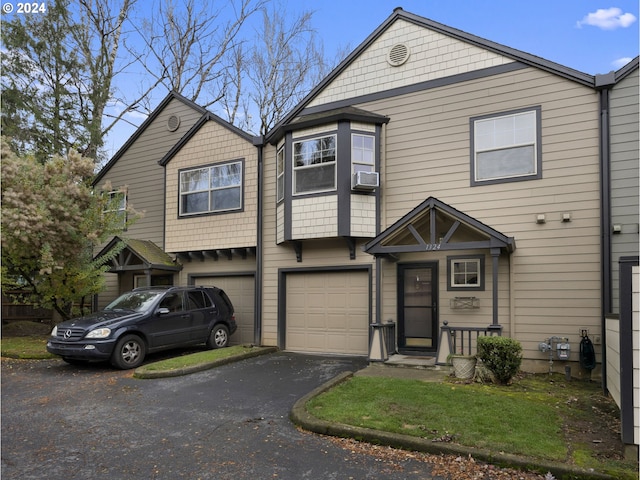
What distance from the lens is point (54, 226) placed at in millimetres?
11664

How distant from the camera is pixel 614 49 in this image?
35.9 feet

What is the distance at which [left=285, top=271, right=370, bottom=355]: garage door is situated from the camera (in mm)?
10867

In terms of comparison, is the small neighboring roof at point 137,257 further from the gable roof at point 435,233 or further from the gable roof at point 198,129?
the gable roof at point 435,233

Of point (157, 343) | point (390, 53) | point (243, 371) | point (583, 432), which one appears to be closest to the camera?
point (583, 432)

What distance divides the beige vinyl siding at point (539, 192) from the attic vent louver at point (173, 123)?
26.4 feet

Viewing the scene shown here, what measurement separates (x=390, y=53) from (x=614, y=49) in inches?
211

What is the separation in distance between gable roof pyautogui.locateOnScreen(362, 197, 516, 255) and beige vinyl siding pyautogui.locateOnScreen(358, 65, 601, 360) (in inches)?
19.9

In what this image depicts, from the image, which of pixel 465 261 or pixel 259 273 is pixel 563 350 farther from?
pixel 259 273

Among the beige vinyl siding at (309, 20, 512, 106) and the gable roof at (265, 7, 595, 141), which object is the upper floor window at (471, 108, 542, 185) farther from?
the beige vinyl siding at (309, 20, 512, 106)

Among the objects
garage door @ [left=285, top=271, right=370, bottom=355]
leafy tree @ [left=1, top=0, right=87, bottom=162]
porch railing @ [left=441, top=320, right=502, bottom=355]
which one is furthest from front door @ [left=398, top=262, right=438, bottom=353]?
leafy tree @ [left=1, top=0, right=87, bottom=162]

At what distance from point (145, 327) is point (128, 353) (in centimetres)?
60

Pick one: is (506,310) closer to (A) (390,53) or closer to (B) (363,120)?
(B) (363,120)

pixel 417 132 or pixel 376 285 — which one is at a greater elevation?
pixel 417 132

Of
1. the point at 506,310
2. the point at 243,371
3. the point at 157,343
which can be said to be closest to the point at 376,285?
the point at 506,310
